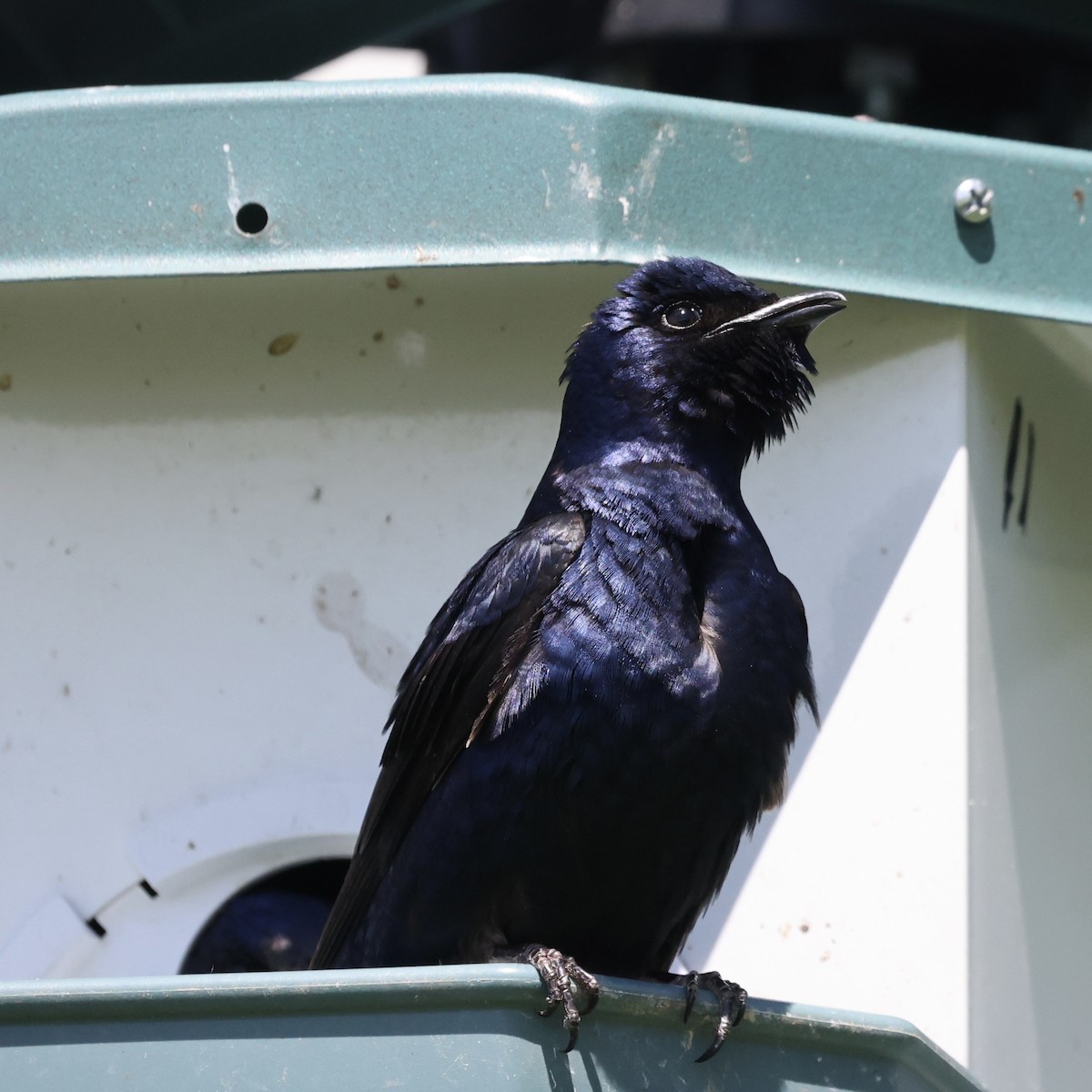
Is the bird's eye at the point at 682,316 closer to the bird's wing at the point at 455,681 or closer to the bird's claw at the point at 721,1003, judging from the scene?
the bird's wing at the point at 455,681

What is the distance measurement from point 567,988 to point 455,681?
0.61 m

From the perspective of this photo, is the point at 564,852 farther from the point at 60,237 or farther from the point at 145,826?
the point at 60,237

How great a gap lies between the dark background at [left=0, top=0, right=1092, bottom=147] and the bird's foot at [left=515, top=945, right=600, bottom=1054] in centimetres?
184

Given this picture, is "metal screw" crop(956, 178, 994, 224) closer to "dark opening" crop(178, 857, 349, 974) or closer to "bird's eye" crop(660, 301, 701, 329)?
"bird's eye" crop(660, 301, 701, 329)

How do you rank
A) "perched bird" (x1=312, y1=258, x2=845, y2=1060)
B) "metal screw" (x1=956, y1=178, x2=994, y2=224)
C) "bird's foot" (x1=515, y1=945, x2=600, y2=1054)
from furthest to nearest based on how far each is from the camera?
"metal screw" (x1=956, y1=178, x2=994, y2=224)
"perched bird" (x1=312, y1=258, x2=845, y2=1060)
"bird's foot" (x1=515, y1=945, x2=600, y2=1054)

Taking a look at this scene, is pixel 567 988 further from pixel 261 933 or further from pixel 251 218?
pixel 261 933

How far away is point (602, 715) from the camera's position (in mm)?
2020

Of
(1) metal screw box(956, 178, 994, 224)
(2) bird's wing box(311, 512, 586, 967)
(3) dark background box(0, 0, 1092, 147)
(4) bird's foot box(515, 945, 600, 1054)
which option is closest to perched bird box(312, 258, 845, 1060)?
(2) bird's wing box(311, 512, 586, 967)

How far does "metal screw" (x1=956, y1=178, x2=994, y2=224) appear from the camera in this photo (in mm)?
2395

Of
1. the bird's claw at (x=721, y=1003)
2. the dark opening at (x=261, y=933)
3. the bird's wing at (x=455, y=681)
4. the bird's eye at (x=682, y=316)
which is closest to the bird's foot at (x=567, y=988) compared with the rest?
the bird's claw at (x=721, y=1003)

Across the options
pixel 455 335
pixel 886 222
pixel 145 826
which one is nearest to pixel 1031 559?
pixel 886 222

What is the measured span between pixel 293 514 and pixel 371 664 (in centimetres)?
22

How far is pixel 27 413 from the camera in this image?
8.57ft

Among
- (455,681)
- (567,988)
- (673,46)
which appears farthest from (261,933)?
(673,46)
